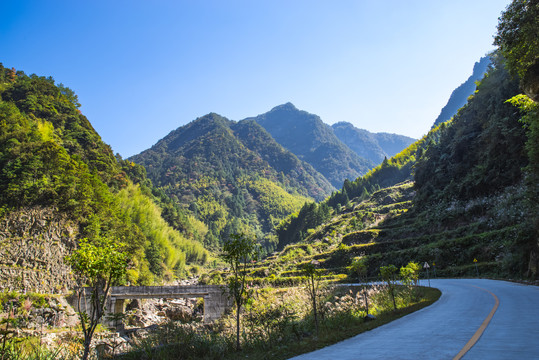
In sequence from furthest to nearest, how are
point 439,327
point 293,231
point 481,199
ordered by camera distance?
point 293,231 < point 481,199 < point 439,327

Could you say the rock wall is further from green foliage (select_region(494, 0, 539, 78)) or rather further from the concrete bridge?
green foliage (select_region(494, 0, 539, 78))

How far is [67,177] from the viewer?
4681 cm

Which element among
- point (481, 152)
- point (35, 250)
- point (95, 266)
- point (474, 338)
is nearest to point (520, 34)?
point (474, 338)

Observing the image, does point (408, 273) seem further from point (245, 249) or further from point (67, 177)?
point (67, 177)

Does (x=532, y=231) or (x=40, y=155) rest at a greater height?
(x=40, y=155)

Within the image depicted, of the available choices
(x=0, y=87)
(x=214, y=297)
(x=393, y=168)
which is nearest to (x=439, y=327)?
(x=214, y=297)

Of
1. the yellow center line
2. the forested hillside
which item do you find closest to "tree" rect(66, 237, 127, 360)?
the yellow center line

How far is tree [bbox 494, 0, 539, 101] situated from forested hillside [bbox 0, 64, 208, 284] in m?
50.0

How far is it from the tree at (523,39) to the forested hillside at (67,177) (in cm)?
5003

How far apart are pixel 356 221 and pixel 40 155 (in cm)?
7145

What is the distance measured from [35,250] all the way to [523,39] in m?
52.0

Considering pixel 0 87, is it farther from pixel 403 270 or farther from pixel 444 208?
pixel 444 208

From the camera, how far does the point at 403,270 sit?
822 inches

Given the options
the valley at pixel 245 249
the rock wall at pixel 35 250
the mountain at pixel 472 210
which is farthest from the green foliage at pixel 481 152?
the rock wall at pixel 35 250
